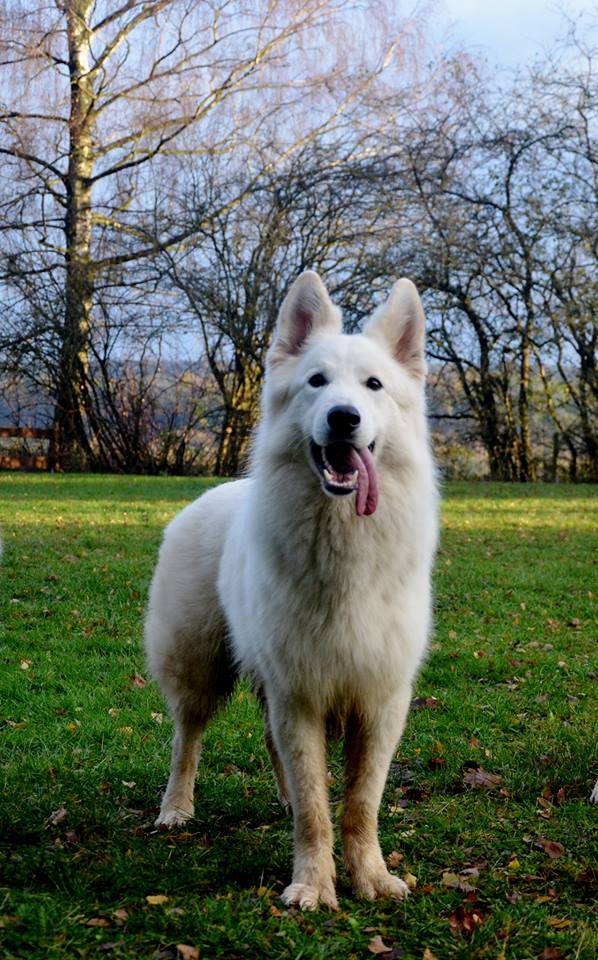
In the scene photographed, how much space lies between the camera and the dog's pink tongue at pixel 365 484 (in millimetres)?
3166

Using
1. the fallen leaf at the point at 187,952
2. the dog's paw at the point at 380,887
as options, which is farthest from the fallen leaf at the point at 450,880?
the fallen leaf at the point at 187,952

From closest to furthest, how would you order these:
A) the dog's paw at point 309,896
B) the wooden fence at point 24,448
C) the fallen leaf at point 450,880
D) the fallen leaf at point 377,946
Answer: the fallen leaf at point 377,946, the dog's paw at point 309,896, the fallen leaf at point 450,880, the wooden fence at point 24,448

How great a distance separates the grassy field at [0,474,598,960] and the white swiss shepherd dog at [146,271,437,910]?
0.29 meters

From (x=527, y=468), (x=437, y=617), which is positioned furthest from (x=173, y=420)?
(x=437, y=617)

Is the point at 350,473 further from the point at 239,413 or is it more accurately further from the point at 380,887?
the point at 239,413

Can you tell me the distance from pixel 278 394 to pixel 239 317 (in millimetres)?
17085

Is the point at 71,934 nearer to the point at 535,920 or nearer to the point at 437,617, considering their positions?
the point at 535,920

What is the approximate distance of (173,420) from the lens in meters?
21.2

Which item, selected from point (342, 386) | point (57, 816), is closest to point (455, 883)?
point (57, 816)

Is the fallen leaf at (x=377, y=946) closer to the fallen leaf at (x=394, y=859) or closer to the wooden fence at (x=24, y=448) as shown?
the fallen leaf at (x=394, y=859)

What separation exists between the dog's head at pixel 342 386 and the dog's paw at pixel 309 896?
4.18 ft

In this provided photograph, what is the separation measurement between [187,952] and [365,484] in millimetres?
1546

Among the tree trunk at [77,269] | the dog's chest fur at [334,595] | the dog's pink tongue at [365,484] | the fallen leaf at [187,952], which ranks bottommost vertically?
the fallen leaf at [187,952]

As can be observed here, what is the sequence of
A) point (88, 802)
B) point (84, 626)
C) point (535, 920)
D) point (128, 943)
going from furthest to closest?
point (84, 626), point (88, 802), point (535, 920), point (128, 943)
